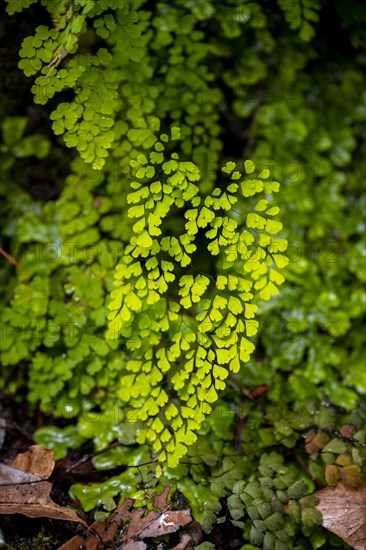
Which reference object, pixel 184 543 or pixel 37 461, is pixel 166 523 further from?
pixel 37 461

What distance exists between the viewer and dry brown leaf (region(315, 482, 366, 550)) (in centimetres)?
177

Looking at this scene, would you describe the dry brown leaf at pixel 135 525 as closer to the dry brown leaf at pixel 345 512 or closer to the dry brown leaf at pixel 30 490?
the dry brown leaf at pixel 30 490

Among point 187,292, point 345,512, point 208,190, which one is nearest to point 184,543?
point 345,512

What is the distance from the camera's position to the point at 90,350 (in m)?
2.27

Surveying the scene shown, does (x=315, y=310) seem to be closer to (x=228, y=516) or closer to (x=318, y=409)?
(x=318, y=409)

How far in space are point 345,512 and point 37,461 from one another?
1.14 m

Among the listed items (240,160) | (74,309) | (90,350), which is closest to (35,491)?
(90,350)

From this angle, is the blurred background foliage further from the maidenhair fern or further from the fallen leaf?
the maidenhair fern

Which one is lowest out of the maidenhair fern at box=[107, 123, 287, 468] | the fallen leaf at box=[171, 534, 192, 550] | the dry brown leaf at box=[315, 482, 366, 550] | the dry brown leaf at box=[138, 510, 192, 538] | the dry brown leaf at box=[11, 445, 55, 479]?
the dry brown leaf at box=[315, 482, 366, 550]

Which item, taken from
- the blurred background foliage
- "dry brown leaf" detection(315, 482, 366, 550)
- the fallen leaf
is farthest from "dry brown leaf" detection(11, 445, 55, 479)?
"dry brown leaf" detection(315, 482, 366, 550)

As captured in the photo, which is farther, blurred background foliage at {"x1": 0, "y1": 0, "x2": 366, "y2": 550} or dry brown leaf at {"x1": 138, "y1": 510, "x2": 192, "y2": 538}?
blurred background foliage at {"x1": 0, "y1": 0, "x2": 366, "y2": 550}

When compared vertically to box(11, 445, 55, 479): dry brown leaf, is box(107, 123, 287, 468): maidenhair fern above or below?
above

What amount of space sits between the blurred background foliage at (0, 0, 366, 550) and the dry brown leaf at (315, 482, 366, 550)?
0.15 ft

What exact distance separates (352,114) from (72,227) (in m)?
1.78
